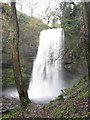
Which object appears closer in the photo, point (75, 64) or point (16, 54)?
point (16, 54)

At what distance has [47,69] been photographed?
67.7 feet

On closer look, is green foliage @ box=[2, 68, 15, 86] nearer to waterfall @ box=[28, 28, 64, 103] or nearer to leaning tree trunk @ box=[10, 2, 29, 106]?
waterfall @ box=[28, 28, 64, 103]

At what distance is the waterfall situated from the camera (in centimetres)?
1945

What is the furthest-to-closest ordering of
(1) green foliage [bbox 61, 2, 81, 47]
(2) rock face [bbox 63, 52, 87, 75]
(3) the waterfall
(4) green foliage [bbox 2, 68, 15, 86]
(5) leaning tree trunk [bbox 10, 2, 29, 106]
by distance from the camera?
(3) the waterfall < (4) green foliage [bbox 2, 68, 15, 86] < (1) green foliage [bbox 61, 2, 81, 47] < (2) rock face [bbox 63, 52, 87, 75] < (5) leaning tree trunk [bbox 10, 2, 29, 106]

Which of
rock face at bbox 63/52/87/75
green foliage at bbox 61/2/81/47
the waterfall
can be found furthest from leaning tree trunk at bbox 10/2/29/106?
the waterfall

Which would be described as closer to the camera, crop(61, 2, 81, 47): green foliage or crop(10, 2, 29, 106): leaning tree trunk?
crop(10, 2, 29, 106): leaning tree trunk

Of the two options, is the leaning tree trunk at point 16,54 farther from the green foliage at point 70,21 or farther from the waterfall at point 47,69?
the waterfall at point 47,69

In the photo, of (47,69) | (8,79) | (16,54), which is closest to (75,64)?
(47,69)

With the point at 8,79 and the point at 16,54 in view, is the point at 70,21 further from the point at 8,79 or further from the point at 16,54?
the point at 16,54

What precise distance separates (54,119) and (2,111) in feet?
18.1

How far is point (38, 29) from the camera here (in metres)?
24.7

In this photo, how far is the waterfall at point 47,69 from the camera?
19453mm

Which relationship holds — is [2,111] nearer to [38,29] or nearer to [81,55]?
[81,55]

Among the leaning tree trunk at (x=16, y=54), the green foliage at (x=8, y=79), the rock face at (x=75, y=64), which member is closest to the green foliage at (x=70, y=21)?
the rock face at (x=75, y=64)
